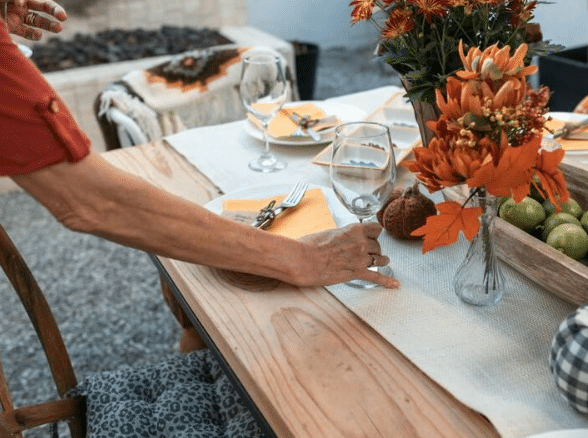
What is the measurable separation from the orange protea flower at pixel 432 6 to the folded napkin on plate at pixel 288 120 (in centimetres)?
64

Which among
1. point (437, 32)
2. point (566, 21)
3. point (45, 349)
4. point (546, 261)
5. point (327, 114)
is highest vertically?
point (437, 32)

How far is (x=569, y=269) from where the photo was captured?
88 cm

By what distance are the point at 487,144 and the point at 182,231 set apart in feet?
1.23

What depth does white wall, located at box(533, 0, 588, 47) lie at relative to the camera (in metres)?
3.77

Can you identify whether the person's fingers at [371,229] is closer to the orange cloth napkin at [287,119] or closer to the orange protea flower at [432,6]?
the orange protea flower at [432,6]

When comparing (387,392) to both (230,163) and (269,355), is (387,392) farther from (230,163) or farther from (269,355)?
(230,163)

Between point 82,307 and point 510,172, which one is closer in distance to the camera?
point 510,172

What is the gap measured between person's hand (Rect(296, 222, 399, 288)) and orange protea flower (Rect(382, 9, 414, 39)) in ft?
0.96

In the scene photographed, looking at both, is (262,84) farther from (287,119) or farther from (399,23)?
(399,23)

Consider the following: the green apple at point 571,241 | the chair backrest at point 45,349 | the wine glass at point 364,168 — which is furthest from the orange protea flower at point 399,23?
the chair backrest at point 45,349

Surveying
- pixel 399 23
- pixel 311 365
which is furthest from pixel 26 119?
pixel 399 23

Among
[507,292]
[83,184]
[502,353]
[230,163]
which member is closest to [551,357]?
[502,353]

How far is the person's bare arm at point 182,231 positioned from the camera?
0.76 metres

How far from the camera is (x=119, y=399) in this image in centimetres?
118
